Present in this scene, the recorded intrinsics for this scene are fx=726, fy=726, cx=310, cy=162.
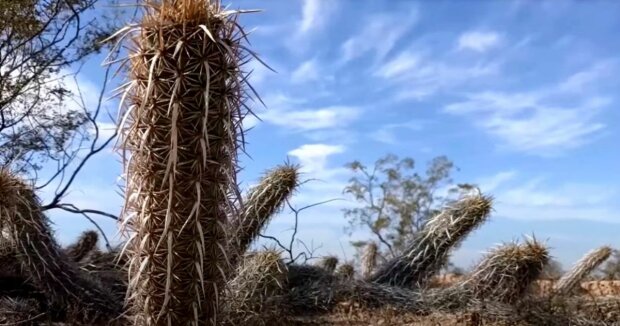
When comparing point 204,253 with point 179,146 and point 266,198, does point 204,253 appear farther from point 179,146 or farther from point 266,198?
point 266,198

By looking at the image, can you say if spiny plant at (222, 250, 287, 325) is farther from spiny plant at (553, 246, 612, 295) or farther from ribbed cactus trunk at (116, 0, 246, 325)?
spiny plant at (553, 246, 612, 295)

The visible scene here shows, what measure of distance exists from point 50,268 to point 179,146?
7.72ft

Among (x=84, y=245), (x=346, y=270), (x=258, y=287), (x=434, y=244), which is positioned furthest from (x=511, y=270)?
(x=84, y=245)

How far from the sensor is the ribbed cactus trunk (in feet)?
12.3

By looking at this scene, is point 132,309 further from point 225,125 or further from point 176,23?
point 176,23

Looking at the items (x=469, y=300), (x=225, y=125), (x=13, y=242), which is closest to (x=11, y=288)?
(x=13, y=242)

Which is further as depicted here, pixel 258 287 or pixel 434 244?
pixel 434 244

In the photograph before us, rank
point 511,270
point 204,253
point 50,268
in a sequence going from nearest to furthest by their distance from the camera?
point 204,253 → point 50,268 → point 511,270

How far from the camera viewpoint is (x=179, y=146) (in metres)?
3.75

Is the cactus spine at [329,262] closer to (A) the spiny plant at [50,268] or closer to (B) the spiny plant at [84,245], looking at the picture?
(B) the spiny plant at [84,245]

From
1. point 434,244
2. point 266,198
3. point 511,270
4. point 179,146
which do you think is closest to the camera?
point 179,146

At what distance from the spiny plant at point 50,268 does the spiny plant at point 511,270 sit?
10.0 feet

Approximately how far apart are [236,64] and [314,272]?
A: 13.0 feet

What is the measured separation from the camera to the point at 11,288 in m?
6.21
